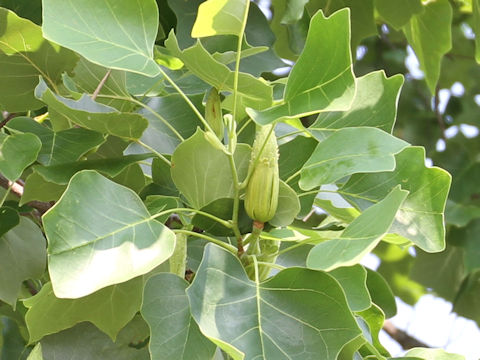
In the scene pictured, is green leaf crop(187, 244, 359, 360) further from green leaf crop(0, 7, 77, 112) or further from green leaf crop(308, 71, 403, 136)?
green leaf crop(0, 7, 77, 112)

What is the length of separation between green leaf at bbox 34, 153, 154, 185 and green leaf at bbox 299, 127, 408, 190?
0.19 meters

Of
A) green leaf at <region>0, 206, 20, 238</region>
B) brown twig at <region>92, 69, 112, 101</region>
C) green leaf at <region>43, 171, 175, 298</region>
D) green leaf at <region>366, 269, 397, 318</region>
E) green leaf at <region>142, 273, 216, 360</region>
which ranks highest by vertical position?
green leaf at <region>43, 171, 175, 298</region>

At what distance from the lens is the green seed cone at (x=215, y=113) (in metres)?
0.89

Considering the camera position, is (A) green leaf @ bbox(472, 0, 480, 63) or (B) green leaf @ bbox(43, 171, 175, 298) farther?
(A) green leaf @ bbox(472, 0, 480, 63)

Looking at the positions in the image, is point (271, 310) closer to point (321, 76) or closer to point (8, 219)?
point (321, 76)

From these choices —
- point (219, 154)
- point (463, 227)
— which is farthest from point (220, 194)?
point (463, 227)

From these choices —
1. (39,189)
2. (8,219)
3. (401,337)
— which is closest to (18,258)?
(8,219)

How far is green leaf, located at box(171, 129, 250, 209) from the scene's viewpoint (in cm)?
86

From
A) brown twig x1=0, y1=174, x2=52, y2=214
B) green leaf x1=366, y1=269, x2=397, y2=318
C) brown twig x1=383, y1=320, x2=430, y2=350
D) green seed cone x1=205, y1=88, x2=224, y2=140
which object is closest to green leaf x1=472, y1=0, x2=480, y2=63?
green leaf x1=366, y1=269, x2=397, y2=318

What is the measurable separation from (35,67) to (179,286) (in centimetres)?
34

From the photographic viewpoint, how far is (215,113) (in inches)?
35.3

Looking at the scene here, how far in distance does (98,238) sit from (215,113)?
0.75ft

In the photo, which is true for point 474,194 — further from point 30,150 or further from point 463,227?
point 30,150

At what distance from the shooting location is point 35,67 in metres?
0.98
